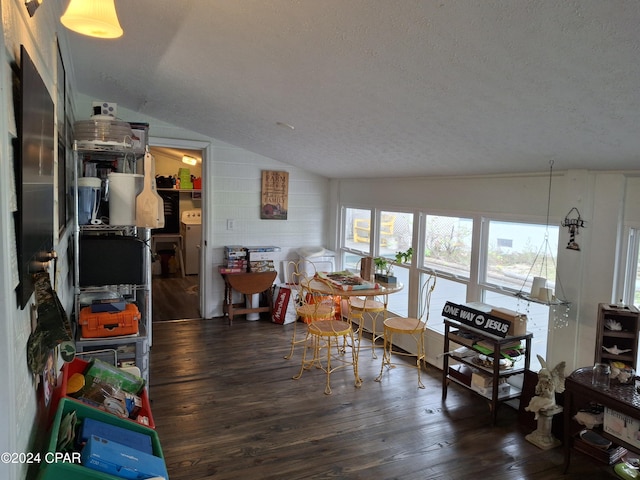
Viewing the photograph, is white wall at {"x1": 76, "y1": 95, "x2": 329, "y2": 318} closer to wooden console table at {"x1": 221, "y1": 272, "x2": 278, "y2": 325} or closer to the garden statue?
wooden console table at {"x1": 221, "y1": 272, "x2": 278, "y2": 325}

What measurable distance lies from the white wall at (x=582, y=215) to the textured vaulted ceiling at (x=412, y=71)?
137 millimetres

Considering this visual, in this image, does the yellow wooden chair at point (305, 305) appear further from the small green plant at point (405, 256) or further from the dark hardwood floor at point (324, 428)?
the small green plant at point (405, 256)

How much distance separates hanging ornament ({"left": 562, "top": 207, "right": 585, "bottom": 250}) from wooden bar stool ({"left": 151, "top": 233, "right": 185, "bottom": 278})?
6436mm

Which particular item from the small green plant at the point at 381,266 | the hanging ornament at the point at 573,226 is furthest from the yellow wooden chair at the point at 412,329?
the hanging ornament at the point at 573,226

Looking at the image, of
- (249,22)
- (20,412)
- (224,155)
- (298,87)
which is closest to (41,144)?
(20,412)

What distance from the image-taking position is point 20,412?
3.27 ft

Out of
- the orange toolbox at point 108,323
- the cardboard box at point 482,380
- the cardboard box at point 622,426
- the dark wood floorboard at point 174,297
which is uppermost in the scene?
the orange toolbox at point 108,323

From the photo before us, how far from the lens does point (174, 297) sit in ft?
20.5

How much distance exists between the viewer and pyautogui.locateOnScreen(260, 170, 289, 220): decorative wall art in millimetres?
5406

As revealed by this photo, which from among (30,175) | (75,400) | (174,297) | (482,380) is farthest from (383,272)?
(174,297)

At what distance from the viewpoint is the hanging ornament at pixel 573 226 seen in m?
2.79

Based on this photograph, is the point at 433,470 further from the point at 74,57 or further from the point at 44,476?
the point at 74,57

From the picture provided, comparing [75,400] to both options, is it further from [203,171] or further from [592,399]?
[203,171]

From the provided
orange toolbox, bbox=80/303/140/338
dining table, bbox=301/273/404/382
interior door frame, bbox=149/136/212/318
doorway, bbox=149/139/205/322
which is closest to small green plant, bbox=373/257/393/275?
dining table, bbox=301/273/404/382
